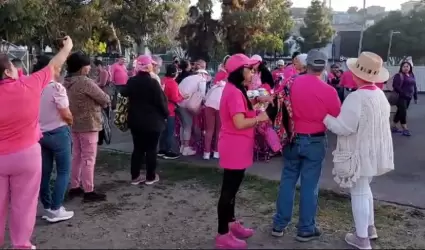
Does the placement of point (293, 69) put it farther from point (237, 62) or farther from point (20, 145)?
point (20, 145)

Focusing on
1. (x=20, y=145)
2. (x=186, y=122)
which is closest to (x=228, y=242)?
(x=20, y=145)

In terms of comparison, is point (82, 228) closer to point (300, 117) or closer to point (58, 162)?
point (58, 162)

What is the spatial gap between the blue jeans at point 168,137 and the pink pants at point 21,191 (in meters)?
4.59

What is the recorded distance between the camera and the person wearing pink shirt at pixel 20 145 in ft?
13.3

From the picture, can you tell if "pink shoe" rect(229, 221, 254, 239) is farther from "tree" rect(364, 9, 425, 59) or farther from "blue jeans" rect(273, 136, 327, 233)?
"tree" rect(364, 9, 425, 59)

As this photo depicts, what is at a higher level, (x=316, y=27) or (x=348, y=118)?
(x=316, y=27)

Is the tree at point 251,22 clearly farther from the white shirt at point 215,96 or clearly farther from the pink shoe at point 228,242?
the pink shoe at point 228,242

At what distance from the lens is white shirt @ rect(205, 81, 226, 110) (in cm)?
841

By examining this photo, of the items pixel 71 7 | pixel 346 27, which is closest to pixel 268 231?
pixel 71 7

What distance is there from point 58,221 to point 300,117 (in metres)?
2.81

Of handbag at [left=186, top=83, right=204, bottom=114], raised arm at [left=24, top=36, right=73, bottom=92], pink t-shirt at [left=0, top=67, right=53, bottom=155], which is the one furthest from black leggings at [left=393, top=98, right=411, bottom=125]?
pink t-shirt at [left=0, top=67, right=53, bottom=155]

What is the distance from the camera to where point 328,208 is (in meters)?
5.92

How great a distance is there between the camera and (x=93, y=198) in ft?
20.2

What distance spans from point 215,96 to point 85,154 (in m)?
3.03
